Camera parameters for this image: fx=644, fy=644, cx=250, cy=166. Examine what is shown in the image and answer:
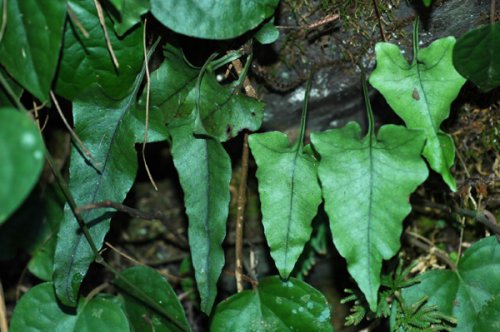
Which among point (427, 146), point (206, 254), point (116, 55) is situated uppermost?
point (116, 55)

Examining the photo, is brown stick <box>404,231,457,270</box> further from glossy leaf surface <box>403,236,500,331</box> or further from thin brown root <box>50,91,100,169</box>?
thin brown root <box>50,91,100,169</box>

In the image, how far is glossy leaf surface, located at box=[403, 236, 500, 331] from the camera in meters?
1.33

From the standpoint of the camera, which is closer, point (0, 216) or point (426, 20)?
point (0, 216)

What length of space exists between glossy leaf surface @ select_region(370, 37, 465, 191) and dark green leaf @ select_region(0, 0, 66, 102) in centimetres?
58

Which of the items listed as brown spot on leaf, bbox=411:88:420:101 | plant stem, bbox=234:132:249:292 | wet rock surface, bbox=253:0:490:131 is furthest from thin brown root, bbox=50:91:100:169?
brown spot on leaf, bbox=411:88:420:101

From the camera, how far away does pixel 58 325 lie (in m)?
1.39

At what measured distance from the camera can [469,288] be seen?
1355 mm

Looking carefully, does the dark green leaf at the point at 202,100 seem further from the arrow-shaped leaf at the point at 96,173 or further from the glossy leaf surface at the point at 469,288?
the glossy leaf surface at the point at 469,288

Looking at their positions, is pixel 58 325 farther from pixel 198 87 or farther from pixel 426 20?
pixel 426 20

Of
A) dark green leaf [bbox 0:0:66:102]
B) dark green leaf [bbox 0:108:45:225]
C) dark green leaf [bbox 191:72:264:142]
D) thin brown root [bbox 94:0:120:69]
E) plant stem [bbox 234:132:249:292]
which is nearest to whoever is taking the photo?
dark green leaf [bbox 0:108:45:225]

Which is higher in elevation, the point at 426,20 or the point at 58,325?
the point at 426,20

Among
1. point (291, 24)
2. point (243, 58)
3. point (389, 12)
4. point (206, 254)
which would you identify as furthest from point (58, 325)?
point (389, 12)

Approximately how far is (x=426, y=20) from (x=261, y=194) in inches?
20.9

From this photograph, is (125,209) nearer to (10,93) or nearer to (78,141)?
(78,141)
